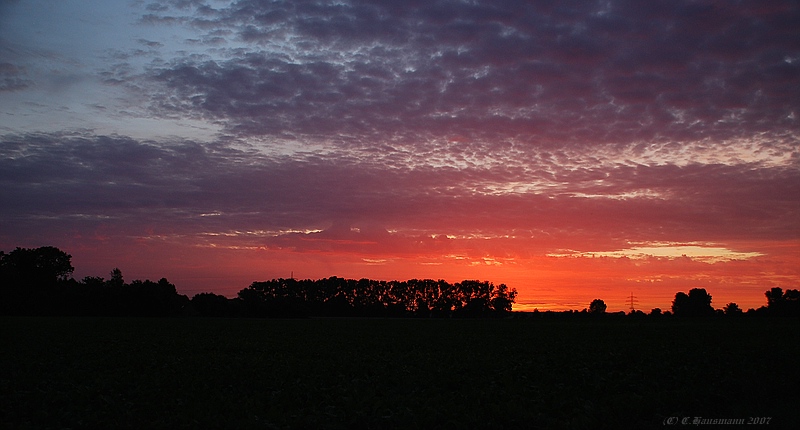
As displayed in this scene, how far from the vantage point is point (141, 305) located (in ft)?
355

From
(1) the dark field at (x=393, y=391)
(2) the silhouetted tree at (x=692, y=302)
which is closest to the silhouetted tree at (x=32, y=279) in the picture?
(1) the dark field at (x=393, y=391)

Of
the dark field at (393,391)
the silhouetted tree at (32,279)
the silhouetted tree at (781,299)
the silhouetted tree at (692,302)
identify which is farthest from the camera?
the silhouetted tree at (692,302)

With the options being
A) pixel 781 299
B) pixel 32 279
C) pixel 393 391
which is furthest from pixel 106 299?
pixel 781 299

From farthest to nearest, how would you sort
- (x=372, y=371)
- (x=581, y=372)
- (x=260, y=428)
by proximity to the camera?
(x=372, y=371) < (x=581, y=372) < (x=260, y=428)

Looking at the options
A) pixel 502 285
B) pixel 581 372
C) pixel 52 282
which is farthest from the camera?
pixel 502 285

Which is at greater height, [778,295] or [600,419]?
[778,295]

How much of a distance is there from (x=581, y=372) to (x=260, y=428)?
12.0m

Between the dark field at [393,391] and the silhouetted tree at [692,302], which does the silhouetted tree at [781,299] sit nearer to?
the silhouetted tree at [692,302]

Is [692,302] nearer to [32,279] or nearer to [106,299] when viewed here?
[106,299]

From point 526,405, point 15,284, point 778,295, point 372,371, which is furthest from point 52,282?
point 778,295

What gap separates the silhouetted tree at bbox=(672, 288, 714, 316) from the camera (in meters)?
168

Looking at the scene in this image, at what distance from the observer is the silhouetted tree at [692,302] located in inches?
6600

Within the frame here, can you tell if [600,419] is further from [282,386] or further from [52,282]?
[52,282]

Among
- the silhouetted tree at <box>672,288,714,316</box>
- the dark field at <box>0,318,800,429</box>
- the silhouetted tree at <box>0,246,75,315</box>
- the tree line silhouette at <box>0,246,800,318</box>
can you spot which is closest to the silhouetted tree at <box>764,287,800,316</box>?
the tree line silhouette at <box>0,246,800,318</box>
